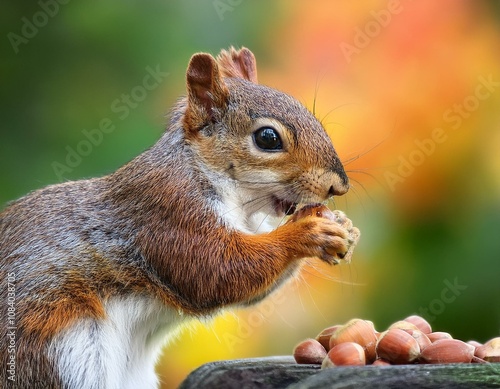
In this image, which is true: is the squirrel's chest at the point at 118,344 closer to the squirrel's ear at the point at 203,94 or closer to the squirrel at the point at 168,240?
the squirrel at the point at 168,240

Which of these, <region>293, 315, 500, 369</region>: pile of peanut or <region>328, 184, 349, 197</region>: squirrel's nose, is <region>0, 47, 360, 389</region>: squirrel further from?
<region>293, 315, 500, 369</region>: pile of peanut

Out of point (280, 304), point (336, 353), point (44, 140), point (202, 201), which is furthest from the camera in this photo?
point (44, 140)

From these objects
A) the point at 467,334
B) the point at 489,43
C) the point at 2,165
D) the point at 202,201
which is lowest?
the point at 467,334

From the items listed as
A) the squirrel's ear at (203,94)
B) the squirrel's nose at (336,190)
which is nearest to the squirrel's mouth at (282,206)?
the squirrel's nose at (336,190)

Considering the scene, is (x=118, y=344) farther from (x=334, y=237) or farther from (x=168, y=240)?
(x=334, y=237)

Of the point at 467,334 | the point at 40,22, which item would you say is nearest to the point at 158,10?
the point at 40,22

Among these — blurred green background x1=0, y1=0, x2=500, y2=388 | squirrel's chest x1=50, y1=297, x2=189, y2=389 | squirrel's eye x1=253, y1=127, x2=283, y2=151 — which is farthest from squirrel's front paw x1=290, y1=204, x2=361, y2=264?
blurred green background x1=0, y1=0, x2=500, y2=388

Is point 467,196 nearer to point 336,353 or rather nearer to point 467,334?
point 467,334
